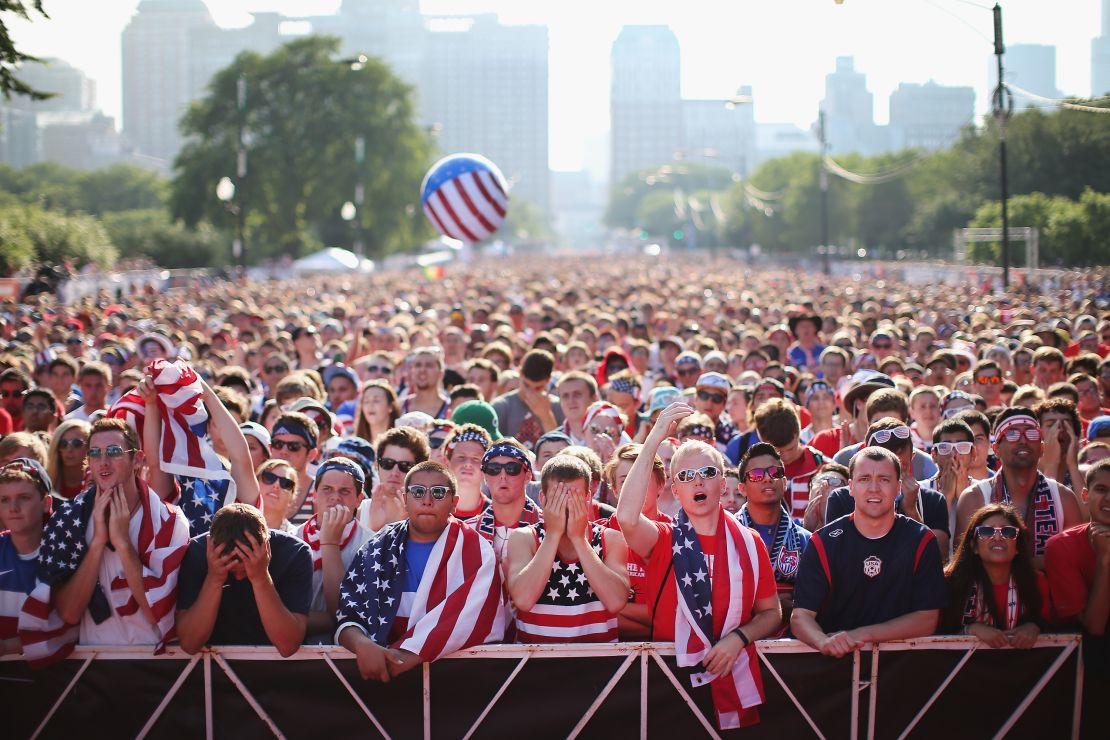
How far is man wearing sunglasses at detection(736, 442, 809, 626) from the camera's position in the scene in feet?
19.1

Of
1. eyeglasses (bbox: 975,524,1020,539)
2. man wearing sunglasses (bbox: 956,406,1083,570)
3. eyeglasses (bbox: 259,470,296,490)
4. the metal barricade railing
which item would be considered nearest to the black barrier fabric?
the metal barricade railing

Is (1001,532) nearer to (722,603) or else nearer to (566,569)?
(722,603)

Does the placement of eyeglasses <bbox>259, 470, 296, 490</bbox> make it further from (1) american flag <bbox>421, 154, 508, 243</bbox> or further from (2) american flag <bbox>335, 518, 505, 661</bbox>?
(1) american flag <bbox>421, 154, 508, 243</bbox>

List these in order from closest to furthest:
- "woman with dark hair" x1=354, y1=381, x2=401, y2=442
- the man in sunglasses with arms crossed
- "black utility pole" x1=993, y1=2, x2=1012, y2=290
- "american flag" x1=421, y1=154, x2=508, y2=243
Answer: the man in sunglasses with arms crossed < "woman with dark hair" x1=354, y1=381, x2=401, y2=442 < "american flag" x1=421, y1=154, x2=508, y2=243 < "black utility pole" x1=993, y1=2, x2=1012, y2=290

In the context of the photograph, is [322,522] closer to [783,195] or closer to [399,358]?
[399,358]

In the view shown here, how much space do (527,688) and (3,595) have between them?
2.19 m

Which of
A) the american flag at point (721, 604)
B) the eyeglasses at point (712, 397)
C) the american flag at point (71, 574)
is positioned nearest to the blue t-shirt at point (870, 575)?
the american flag at point (721, 604)

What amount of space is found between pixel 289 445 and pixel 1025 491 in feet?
12.9

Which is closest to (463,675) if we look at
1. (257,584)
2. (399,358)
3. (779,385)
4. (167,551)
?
(257,584)

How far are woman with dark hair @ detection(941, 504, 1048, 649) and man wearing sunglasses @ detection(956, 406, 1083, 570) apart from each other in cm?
78

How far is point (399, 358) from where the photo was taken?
42.1ft

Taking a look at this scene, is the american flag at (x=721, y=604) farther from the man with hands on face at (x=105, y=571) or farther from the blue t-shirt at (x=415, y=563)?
the man with hands on face at (x=105, y=571)

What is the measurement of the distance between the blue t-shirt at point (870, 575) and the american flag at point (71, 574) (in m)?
2.56

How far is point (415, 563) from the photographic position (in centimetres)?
529
